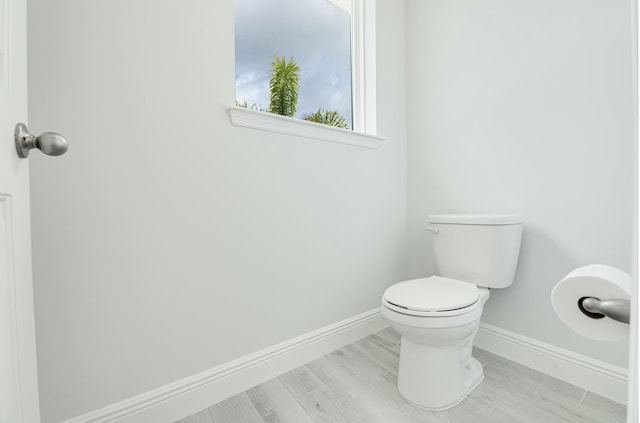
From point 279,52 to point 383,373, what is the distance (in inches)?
67.6

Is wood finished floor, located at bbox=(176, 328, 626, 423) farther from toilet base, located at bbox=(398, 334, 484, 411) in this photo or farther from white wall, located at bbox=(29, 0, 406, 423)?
white wall, located at bbox=(29, 0, 406, 423)

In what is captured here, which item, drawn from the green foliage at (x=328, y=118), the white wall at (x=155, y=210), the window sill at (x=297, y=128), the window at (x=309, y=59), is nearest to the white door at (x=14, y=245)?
the white wall at (x=155, y=210)

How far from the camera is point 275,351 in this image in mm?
1396

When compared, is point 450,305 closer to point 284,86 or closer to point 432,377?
point 432,377

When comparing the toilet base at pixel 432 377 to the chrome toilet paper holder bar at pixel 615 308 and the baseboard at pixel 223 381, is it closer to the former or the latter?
the baseboard at pixel 223 381

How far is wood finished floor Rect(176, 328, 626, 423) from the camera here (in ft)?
3.68

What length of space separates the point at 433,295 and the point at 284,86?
1.28 metres

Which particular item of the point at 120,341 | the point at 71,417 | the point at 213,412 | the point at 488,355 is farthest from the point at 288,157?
the point at 488,355

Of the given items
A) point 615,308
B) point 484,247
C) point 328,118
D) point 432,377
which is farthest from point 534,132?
point 615,308

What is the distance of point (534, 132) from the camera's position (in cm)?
140

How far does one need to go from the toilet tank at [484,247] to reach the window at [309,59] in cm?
80

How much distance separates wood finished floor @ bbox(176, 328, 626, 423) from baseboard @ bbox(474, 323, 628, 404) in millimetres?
37

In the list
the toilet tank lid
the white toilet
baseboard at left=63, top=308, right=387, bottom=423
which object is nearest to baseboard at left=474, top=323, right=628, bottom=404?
the white toilet

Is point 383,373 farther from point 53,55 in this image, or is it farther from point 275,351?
point 53,55
